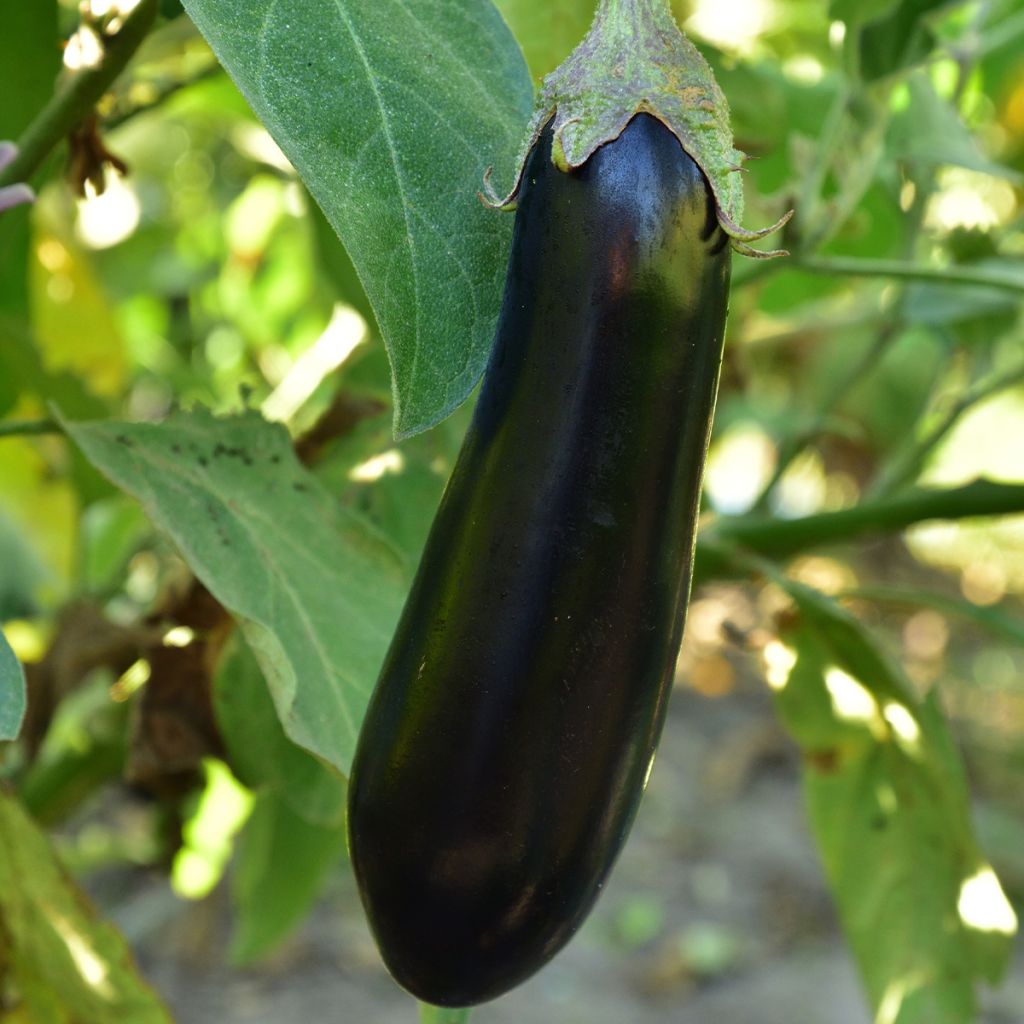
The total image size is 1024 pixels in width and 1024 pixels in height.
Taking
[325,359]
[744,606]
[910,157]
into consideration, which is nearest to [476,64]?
[910,157]

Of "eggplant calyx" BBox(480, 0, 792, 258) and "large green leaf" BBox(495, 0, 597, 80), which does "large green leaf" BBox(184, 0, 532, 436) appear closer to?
"eggplant calyx" BBox(480, 0, 792, 258)

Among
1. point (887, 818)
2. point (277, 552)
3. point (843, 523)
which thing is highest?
point (277, 552)

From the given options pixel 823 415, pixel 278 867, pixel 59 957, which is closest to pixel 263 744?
pixel 59 957

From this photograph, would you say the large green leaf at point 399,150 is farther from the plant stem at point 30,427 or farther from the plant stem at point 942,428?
the plant stem at point 942,428

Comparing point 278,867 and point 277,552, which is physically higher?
Result: point 277,552

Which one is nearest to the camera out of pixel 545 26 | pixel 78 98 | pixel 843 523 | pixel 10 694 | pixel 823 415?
pixel 10 694

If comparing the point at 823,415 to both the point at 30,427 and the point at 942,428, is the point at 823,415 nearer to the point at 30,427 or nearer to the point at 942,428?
the point at 942,428
